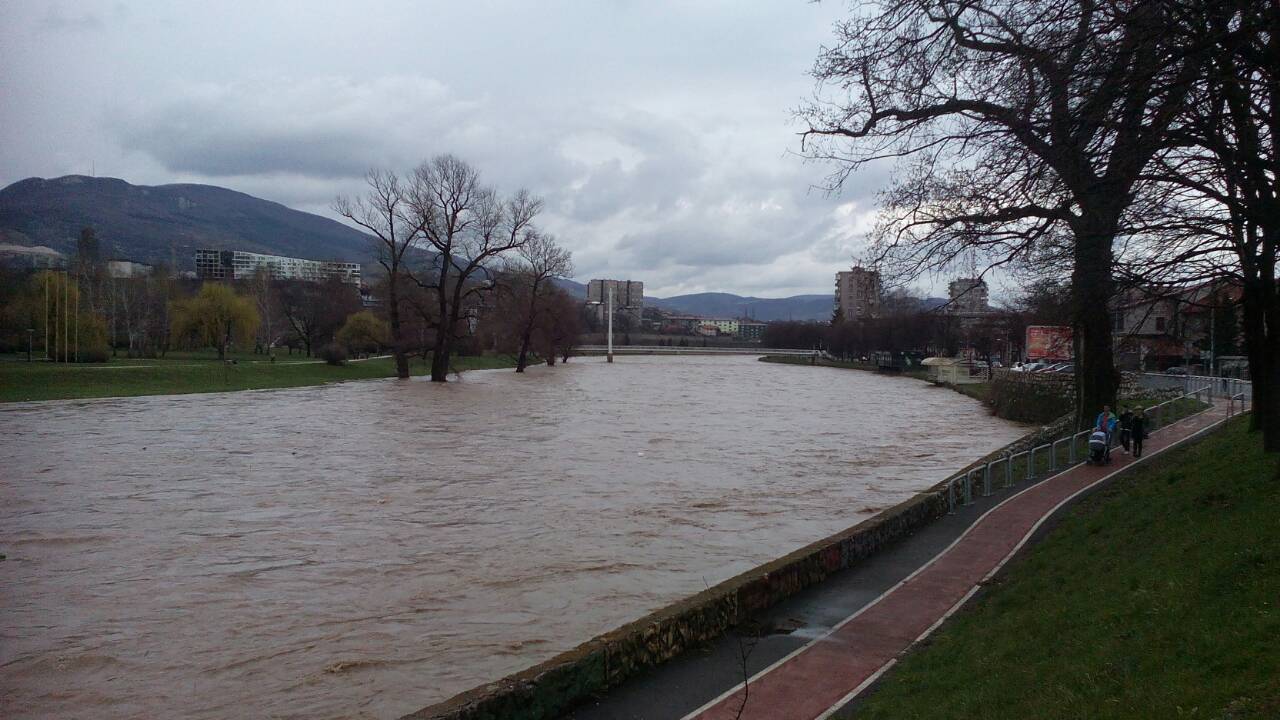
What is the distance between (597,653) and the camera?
279 inches

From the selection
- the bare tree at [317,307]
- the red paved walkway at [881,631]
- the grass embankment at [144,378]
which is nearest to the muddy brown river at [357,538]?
the red paved walkway at [881,631]

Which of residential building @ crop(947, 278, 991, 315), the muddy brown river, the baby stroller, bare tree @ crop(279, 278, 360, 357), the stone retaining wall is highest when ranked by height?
bare tree @ crop(279, 278, 360, 357)

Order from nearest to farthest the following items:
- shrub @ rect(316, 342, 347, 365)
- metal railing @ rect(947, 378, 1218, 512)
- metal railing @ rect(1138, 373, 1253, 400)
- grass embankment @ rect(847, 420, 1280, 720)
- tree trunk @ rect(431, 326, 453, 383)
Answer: grass embankment @ rect(847, 420, 1280, 720) → metal railing @ rect(947, 378, 1218, 512) → metal railing @ rect(1138, 373, 1253, 400) → tree trunk @ rect(431, 326, 453, 383) → shrub @ rect(316, 342, 347, 365)

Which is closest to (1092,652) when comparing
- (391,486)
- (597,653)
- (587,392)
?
(597,653)

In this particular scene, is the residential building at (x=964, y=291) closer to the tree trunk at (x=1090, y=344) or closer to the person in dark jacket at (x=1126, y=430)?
the tree trunk at (x=1090, y=344)

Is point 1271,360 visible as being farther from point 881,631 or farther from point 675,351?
point 675,351

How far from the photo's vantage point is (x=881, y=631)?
8.66 m

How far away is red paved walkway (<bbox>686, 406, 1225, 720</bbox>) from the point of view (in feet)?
22.8

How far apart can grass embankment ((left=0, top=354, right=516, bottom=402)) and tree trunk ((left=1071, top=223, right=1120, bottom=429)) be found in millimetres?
33014

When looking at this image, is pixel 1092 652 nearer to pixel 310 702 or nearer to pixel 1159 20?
pixel 1159 20

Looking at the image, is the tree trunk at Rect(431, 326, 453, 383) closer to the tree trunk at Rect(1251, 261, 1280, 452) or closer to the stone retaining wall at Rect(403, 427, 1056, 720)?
the stone retaining wall at Rect(403, 427, 1056, 720)

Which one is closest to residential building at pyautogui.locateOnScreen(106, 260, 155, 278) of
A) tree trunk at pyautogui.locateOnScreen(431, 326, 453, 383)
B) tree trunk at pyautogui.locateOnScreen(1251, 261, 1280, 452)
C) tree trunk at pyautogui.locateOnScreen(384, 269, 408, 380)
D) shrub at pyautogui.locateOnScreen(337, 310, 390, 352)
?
shrub at pyautogui.locateOnScreen(337, 310, 390, 352)

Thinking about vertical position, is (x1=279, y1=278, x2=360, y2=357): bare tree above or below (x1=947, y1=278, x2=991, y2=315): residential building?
above

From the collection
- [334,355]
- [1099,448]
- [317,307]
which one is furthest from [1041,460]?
[317,307]
